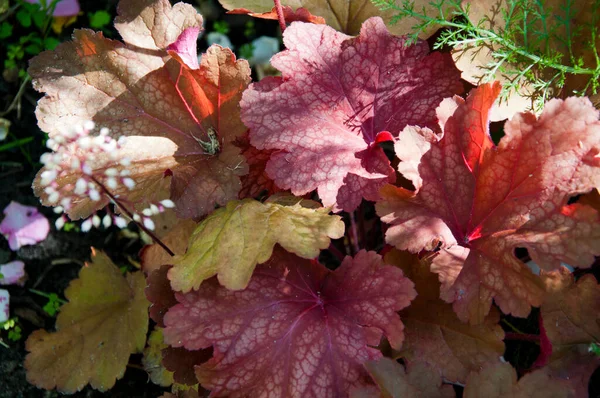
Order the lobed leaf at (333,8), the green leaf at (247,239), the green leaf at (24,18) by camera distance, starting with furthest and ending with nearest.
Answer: the green leaf at (24,18)
the lobed leaf at (333,8)
the green leaf at (247,239)

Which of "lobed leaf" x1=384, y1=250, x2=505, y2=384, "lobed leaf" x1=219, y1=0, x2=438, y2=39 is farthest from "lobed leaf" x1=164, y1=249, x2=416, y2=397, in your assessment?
"lobed leaf" x1=219, y1=0, x2=438, y2=39

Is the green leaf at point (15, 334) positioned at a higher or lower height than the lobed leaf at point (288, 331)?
lower

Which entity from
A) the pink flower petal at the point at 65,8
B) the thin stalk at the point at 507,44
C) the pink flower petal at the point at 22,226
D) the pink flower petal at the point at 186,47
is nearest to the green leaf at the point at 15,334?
the pink flower petal at the point at 22,226

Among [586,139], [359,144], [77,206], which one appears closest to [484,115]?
[586,139]

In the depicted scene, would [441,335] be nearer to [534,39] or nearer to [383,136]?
[383,136]

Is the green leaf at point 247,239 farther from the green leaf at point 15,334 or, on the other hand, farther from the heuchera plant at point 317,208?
the green leaf at point 15,334

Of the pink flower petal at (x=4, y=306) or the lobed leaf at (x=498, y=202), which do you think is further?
the pink flower petal at (x=4, y=306)

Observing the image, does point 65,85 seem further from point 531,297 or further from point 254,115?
point 531,297
